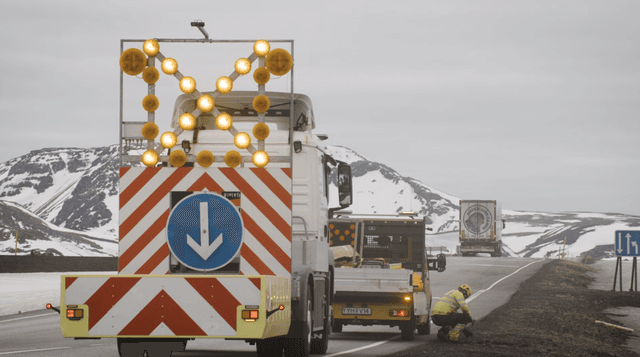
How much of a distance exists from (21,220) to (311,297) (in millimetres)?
137676

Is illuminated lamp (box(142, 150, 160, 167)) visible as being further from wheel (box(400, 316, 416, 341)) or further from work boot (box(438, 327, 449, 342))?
wheel (box(400, 316, 416, 341))

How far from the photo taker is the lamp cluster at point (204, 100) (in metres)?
9.18

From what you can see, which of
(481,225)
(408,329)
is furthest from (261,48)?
(481,225)

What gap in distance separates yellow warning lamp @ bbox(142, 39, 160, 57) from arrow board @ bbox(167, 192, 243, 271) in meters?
1.69

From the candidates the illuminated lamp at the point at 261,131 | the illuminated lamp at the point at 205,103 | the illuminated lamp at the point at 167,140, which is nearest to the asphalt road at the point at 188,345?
the illuminated lamp at the point at 167,140

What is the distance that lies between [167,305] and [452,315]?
28.4ft

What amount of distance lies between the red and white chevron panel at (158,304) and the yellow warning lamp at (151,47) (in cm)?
253

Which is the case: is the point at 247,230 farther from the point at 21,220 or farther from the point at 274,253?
the point at 21,220

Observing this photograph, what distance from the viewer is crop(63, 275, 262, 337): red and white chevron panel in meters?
8.32

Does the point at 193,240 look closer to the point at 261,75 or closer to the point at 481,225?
the point at 261,75

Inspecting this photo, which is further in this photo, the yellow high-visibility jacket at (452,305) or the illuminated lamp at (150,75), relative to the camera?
the yellow high-visibility jacket at (452,305)

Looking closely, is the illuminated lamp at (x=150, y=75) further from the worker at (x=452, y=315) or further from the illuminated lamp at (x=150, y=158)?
the worker at (x=452, y=315)

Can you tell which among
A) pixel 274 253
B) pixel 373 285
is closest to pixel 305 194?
pixel 274 253

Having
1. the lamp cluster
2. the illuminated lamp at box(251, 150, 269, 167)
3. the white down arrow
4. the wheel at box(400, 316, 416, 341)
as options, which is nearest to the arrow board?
the white down arrow
